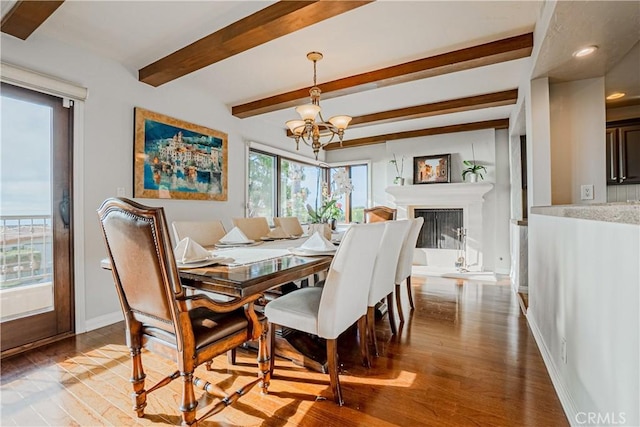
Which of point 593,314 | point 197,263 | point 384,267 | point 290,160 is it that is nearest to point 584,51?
point 593,314

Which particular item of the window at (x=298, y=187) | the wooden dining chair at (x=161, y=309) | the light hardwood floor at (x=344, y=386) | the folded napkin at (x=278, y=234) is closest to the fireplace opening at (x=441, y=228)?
the window at (x=298, y=187)

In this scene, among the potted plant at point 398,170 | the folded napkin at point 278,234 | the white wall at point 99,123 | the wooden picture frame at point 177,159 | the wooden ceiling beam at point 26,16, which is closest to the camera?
the wooden ceiling beam at point 26,16

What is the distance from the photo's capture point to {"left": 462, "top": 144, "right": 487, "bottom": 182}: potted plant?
4941mm

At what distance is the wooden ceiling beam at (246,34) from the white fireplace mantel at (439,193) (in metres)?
3.83

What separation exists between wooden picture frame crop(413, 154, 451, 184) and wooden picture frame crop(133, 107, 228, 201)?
340 centimetres

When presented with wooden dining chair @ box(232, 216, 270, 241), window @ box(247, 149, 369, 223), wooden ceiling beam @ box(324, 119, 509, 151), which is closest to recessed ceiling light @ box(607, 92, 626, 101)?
wooden ceiling beam @ box(324, 119, 509, 151)

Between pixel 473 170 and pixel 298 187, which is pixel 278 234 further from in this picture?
pixel 473 170

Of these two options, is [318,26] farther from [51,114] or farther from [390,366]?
[390,366]

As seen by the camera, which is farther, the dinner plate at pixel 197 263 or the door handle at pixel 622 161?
the door handle at pixel 622 161

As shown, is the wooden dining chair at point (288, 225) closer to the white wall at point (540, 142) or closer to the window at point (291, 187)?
the window at point (291, 187)

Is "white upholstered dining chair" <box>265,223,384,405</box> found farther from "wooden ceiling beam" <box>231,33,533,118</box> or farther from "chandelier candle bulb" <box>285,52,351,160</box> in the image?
"wooden ceiling beam" <box>231,33,533,118</box>

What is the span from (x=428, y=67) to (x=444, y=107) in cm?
135

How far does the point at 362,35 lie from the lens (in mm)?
2482

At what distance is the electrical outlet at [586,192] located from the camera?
268 cm
